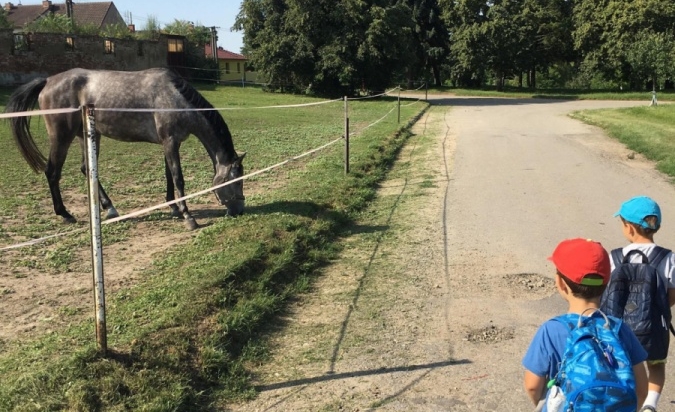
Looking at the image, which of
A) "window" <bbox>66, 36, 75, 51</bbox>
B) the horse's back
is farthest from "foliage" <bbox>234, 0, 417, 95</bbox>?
the horse's back

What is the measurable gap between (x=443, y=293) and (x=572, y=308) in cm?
297

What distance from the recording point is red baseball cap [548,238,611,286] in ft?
6.95

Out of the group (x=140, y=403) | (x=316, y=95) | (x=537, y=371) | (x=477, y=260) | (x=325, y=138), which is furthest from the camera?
(x=316, y=95)

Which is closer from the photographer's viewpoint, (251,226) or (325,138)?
(251,226)

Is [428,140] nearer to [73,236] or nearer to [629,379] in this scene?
[73,236]

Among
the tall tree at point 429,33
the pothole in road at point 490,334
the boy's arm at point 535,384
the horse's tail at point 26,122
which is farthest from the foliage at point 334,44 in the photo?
the boy's arm at point 535,384

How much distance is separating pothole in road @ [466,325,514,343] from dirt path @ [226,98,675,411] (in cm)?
1

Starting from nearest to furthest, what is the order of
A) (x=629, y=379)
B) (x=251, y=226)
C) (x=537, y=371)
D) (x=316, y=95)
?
1. (x=629, y=379)
2. (x=537, y=371)
3. (x=251, y=226)
4. (x=316, y=95)

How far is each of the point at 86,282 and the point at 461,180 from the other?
6970 millimetres

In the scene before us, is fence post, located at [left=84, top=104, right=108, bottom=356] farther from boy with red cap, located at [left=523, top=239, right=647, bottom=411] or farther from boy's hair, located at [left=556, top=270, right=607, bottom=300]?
boy's hair, located at [left=556, top=270, right=607, bottom=300]

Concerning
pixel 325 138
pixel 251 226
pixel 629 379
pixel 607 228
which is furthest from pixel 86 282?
pixel 325 138

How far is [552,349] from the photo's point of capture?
6.91ft

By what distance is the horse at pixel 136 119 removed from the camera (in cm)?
732

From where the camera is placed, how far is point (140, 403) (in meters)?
3.12
